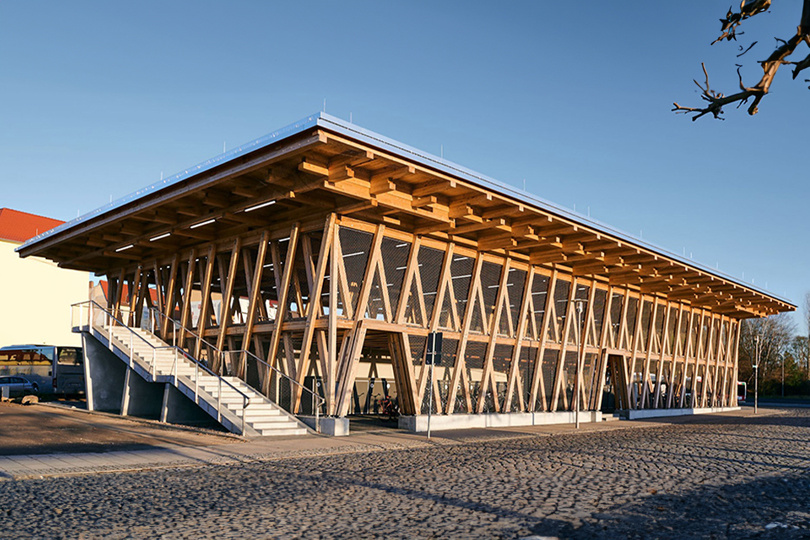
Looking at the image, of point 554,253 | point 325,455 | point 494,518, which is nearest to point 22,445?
point 325,455

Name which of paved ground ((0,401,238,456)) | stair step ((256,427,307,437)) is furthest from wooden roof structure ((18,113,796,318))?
paved ground ((0,401,238,456))

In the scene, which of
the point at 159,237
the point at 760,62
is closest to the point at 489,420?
the point at 159,237

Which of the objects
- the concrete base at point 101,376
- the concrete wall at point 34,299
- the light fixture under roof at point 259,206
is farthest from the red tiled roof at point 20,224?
the light fixture under roof at point 259,206

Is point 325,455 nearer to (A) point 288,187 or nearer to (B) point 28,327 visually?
(A) point 288,187

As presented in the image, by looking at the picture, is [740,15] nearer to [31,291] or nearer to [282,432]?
[282,432]

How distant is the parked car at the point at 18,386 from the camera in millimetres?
33281

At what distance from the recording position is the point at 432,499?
8906 mm

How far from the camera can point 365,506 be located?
27.7 ft

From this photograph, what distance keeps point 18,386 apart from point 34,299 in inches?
767

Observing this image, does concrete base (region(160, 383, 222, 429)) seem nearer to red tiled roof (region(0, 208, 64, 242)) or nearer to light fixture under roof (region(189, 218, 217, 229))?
light fixture under roof (region(189, 218, 217, 229))

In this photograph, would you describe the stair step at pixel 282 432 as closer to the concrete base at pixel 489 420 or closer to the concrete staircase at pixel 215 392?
the concrete staircase at pixel 215 392

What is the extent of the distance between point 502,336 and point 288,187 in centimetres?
1004

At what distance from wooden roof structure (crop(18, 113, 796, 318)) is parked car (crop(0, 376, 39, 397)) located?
28.9 ft

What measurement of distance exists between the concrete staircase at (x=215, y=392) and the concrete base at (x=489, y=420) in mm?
3379
